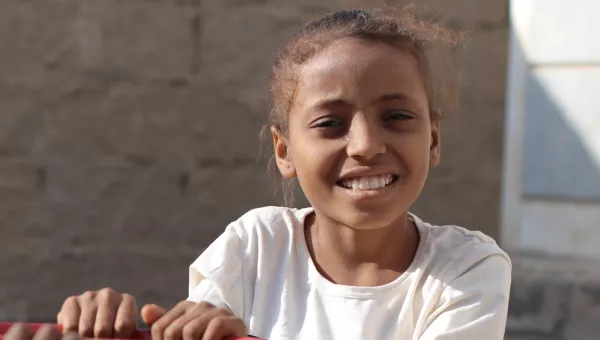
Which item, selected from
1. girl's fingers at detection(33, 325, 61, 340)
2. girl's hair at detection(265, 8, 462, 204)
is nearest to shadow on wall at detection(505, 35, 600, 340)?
girl's hair at detection(265, 8, 462, 204)

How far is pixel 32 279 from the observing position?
344 centimetres

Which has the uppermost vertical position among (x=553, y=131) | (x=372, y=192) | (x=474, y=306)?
(x=553, y=131)

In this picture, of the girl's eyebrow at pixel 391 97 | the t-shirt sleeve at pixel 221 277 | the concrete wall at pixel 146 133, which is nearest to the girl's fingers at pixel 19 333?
the t-shirt sleeve at pixel 221 277

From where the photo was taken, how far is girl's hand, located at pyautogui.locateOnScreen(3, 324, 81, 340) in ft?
4.45

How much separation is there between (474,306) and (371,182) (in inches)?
12.6

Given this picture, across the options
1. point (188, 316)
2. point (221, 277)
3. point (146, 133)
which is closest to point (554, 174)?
point (146, 133)

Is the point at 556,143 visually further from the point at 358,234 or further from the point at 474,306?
the point at 474,306

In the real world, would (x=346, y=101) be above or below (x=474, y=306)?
above

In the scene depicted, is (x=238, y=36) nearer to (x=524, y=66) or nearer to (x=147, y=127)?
(x=147, y=127)

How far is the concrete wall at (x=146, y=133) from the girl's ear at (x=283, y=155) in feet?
3.90

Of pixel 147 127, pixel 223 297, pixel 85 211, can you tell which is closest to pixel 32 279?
pixel 85 211

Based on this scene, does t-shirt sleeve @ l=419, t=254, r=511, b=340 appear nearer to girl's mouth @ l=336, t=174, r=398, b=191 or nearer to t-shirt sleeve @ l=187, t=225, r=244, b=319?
girl's mouth @ l=336, t=174, r=398, b=191

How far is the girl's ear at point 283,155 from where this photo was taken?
2125mm

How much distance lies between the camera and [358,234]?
6.60 ft
